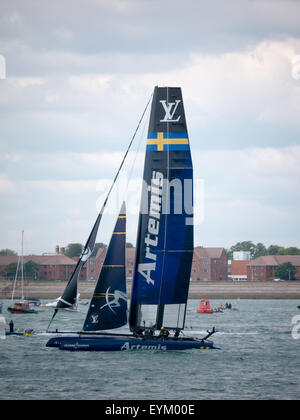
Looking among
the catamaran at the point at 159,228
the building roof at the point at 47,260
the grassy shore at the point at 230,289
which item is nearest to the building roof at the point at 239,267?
the grassy shore at the point at 230,289

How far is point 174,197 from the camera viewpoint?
3441cm

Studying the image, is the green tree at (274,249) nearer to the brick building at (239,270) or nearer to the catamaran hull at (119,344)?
the brick building at (239,270)

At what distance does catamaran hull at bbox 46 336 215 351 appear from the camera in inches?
1282

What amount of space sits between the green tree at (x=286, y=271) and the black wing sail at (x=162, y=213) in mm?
116383

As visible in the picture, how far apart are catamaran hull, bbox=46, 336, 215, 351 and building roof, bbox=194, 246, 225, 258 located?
113811mm

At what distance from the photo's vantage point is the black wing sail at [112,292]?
33.5m

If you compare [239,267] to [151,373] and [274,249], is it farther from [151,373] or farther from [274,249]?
[151,373]

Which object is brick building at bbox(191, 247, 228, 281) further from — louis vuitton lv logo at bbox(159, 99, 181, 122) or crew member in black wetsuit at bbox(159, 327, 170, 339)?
louis vuitton lv logo at bbox(159, 99, 181, 122)

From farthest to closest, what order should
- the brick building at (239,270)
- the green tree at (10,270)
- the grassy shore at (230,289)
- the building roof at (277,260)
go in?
1. the brick building at (239,270)
2. the building roof at (277,260)
3. the green tree at (10,270)
4. the grassy shore at (230,289)

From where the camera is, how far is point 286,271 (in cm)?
14812

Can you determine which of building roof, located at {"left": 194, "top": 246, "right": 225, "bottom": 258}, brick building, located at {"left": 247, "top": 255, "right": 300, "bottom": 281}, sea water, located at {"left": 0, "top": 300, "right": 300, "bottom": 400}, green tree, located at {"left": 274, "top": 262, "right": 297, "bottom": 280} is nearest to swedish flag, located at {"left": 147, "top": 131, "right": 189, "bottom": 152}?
sea water, located at {"left": 0, "top": 300, "right": 300, "bottom": 400}
